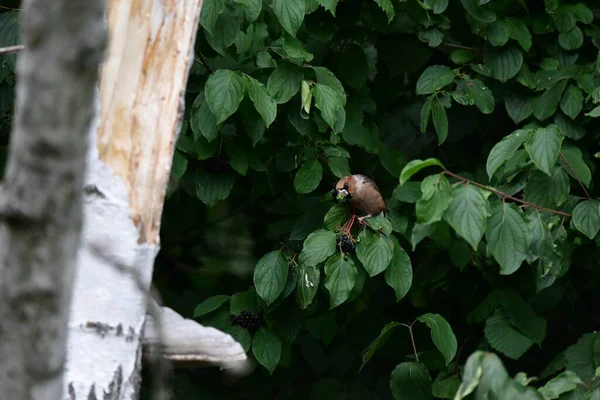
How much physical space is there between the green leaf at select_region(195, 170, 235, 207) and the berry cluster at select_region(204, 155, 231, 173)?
0.06 ft

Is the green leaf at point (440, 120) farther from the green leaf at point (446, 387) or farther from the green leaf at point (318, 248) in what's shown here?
the green leaf at point (446, 387)

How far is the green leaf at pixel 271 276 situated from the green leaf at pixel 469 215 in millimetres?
648

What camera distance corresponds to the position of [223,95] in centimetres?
207

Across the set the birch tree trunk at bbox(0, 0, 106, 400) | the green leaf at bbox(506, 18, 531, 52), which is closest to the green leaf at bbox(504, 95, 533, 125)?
the green leaf at bbox(506, 18, 531, 52)

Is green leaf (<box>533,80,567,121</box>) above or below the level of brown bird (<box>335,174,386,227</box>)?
above

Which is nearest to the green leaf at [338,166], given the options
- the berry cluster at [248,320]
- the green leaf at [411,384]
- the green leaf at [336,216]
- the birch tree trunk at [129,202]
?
the green leaf at [336,216]

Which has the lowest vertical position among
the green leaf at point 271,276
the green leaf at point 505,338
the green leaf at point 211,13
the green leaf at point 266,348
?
the green leaf at point 505,338

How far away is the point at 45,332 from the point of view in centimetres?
84

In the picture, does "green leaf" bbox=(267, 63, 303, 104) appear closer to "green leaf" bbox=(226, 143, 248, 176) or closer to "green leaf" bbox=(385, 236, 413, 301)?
"green leaf" bbox=(226, 143, 248, 176)

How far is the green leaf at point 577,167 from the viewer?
2.27m

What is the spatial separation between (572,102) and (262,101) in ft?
3.30

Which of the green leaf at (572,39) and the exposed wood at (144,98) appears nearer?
the exposed wood at (144,98)

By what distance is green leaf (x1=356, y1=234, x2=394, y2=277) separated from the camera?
208 cm

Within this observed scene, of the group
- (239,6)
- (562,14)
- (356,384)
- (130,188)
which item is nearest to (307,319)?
(356,384)
